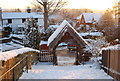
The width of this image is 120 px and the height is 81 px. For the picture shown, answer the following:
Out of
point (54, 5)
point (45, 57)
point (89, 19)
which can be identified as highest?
point (54, 5)

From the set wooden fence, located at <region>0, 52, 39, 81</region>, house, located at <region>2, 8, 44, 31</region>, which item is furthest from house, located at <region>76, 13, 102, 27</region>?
wooden fence, located at <region>0, 52, 39, 81</region>

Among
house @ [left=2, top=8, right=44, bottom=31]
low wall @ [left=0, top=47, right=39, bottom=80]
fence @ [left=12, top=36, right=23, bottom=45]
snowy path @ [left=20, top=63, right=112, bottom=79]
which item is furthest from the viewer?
house @ [left=2, top=8, right=44, bottom=31]

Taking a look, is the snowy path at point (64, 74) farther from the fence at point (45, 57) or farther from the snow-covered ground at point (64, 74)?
the fence at point (45, 57)

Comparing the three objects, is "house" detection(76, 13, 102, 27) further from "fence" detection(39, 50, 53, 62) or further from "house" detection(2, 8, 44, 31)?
"fence" detection(39, 50, 53, 62)

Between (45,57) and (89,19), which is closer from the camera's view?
(45,57)

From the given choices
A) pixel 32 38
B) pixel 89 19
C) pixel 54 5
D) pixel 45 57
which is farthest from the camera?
pixel 89 19

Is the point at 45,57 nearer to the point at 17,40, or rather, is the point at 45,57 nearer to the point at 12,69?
the point at 12,69

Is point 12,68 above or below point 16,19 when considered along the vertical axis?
below

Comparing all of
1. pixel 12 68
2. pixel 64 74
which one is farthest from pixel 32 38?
pixel 12 68

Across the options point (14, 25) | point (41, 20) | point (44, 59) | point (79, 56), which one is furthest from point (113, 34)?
point (14, 25)

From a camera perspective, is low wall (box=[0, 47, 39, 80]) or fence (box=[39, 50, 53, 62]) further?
fence (box=[39, 50, 53, 62])

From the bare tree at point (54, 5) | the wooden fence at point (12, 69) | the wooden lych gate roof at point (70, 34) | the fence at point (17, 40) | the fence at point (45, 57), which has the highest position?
the bare tree at point (54, 5)

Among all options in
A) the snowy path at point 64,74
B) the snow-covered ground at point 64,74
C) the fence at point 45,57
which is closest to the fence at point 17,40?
the fence at point 45,57

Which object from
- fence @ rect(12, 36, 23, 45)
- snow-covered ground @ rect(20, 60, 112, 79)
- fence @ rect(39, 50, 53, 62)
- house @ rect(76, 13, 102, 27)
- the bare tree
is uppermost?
the bare tree
